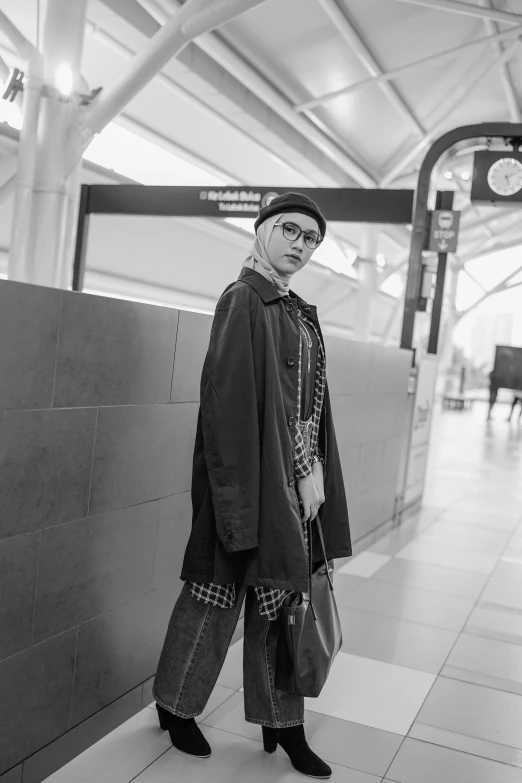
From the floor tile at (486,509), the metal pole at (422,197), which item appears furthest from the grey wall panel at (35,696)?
the metal pole at (422,197)

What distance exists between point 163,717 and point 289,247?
5.07ft

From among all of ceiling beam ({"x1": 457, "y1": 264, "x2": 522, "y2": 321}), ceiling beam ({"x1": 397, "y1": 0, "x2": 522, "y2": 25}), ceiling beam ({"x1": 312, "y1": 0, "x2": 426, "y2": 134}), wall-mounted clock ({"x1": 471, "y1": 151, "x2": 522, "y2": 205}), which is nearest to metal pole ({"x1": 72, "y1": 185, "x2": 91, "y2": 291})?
ceiling beam ({"x1": 312, "y1": 0, "x2": 426, "y2": 134})

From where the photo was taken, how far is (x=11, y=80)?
29.7ft

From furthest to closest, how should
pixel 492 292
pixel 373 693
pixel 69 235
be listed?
pixel 492 292 → pixel 69 235 → pixel 373 693

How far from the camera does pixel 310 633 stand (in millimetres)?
2281

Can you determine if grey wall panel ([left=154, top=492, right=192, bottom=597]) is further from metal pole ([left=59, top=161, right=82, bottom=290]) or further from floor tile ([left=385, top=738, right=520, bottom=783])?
metal pole ([left=59, top=161, right=82, bottom=290])

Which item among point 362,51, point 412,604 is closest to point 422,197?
point 412,604

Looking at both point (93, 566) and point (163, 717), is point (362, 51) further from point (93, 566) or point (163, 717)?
point (163, 717)

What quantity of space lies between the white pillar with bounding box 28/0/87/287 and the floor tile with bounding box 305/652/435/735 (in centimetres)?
709

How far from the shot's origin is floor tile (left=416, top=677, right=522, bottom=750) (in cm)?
284

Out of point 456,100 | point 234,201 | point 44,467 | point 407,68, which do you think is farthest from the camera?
point 456,100

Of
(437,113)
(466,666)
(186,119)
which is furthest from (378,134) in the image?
(466,666)

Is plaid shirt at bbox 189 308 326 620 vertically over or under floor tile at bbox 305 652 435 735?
over

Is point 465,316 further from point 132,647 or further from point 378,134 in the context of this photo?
point 132,647
